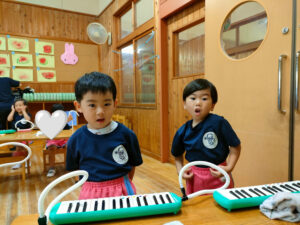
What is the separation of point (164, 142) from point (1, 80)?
3804mm

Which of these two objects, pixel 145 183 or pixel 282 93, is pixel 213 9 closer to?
pixel 282 93

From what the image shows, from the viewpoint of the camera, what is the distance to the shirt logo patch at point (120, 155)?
0.98m

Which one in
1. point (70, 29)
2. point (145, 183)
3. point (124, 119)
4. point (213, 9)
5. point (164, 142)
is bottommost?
point (145, 183)

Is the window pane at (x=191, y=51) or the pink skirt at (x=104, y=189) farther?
the window pane at (x=191, y=51)

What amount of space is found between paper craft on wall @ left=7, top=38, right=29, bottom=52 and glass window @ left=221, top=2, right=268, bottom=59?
17.7ft

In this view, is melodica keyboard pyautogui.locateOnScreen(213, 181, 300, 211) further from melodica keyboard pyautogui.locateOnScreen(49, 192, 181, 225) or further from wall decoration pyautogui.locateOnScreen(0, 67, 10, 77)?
wall decoration pyautogui.locateOnScreen(0, 67, 10, 77)

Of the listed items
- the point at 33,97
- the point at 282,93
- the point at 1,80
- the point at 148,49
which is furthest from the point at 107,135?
the point at 33,97

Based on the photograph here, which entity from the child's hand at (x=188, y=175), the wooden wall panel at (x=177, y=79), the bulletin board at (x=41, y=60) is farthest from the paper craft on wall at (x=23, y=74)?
the child's hand at (x=188, y=175)

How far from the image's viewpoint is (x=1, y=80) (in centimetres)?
472

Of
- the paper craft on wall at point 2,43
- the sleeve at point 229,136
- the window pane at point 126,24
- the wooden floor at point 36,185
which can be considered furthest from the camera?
the paper craft on wall at point 2,43

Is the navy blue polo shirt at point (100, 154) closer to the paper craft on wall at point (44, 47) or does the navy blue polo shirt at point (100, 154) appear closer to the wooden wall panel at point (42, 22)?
the paper craft on wall at point (44, 47)

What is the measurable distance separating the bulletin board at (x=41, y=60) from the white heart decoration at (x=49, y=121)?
14.5ft

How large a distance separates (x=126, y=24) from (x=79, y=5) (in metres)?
2.18

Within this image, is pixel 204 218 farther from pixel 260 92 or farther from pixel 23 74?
pixel 23 74
